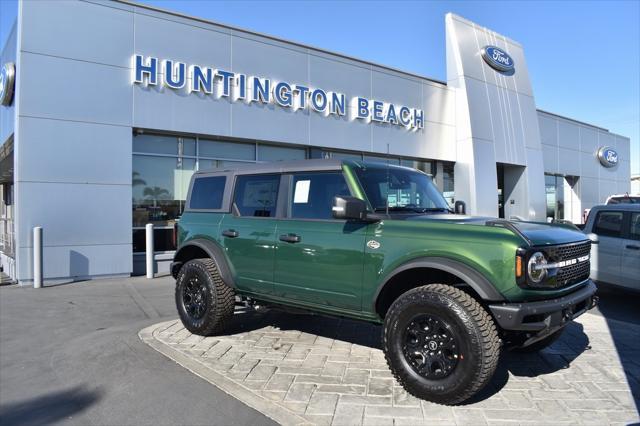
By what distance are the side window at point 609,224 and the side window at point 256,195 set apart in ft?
19.9

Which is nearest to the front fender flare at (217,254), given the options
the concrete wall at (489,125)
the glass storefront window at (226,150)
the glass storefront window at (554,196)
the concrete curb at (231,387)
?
the concrete curb at (231,387)

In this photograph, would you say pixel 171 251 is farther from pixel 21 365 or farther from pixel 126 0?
pixel 21 365

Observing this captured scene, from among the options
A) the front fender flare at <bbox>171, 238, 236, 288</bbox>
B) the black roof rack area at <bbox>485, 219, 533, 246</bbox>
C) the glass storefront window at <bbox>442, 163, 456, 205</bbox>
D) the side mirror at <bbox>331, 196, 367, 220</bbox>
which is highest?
the glass storefront window at <bbox>442, 163, 456, 205</bbox>

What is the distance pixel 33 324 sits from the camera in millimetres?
6625

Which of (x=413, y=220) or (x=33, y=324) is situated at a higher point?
(x=413, y=220)

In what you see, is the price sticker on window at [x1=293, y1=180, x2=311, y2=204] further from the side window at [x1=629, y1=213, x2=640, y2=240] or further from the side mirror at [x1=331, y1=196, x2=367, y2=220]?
the side window at [x1=629, y1=213, x2=640, y2=240]

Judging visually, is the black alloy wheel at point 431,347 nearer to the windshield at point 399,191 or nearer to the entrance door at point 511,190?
the windshield at point 399,191

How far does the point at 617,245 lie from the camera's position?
772cm

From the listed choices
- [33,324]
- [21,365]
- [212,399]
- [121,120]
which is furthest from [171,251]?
[212,399]

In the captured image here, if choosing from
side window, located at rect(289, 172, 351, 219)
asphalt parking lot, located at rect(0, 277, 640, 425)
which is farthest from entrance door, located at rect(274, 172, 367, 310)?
asphalt parking lot, located at rect(0, 277, 640, 425)

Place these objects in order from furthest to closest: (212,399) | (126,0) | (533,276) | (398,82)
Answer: (398,82)
(126,0)
(212,399)
(533,276)

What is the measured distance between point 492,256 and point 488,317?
483 millimetres

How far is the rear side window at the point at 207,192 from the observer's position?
584 cm

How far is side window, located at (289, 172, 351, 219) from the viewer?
15.2 ft
